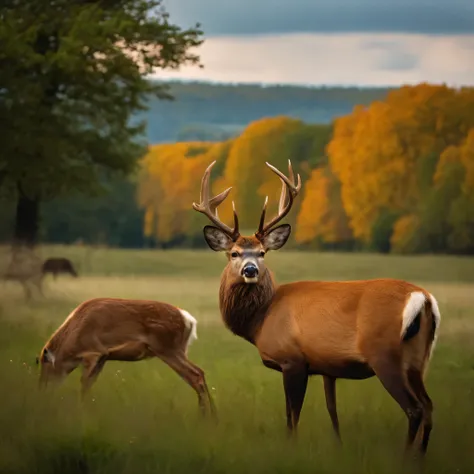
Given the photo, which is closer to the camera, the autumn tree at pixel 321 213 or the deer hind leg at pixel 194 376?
the deer hind leg at pixel 194 376

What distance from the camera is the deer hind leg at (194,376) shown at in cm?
1022

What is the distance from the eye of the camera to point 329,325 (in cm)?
883

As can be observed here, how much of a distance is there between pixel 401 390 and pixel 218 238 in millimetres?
1782

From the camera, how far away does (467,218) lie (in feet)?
94.2

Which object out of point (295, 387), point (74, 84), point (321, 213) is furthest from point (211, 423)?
point (321, 213)

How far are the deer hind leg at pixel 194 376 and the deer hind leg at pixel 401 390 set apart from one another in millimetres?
1869

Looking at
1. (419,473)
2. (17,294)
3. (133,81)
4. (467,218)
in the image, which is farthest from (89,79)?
(419,473)

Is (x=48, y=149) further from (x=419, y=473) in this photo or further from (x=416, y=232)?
(x=419, y=473)

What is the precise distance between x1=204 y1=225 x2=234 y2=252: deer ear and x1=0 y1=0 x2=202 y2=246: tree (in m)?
13.2

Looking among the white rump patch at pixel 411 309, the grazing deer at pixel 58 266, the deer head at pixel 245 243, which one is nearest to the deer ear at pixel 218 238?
the deer head at pixel 245 243

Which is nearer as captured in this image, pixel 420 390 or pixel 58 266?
pixel 420 390

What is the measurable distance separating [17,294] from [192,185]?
4827mm

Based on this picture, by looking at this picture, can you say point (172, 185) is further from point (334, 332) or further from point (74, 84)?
point (334, 332)

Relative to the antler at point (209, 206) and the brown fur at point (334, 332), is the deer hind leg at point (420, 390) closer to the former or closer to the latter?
the brown fur at point (334, 332)
